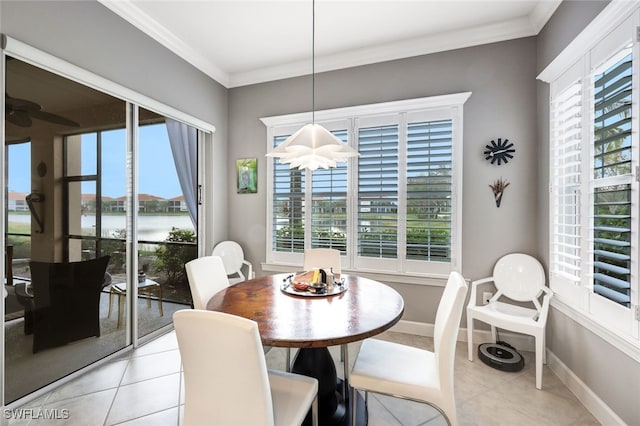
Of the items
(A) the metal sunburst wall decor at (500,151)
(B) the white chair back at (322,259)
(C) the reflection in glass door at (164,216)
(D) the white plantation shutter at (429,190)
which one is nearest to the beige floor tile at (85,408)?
(C) the reflection in glass door at (164,216)

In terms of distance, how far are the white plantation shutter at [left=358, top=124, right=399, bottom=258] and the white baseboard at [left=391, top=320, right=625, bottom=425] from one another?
789mm

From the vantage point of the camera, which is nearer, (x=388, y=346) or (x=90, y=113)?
(x=388, y=346)

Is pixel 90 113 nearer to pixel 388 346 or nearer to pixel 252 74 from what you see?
pixel 252 74

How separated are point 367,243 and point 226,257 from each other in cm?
169

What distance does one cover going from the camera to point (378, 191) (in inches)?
121

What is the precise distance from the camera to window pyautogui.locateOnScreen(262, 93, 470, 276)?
2832mm

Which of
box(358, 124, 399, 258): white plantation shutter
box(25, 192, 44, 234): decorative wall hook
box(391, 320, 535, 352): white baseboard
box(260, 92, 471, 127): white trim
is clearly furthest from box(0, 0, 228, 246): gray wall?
box(391, 320, 535, 352): white baseboard

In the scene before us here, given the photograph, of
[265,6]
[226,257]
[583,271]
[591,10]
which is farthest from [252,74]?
[583,271]

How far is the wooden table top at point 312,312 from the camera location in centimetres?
123

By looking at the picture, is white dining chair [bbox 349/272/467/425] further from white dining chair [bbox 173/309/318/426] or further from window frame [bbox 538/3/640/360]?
window frame [bbox 538/3/640/360]

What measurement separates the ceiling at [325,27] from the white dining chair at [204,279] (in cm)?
213

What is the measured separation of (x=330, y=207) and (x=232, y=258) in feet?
4.43

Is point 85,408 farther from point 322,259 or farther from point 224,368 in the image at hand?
point 322,259

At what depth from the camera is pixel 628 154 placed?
1.55m
